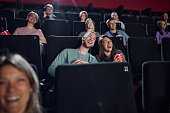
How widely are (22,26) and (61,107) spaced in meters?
0.95

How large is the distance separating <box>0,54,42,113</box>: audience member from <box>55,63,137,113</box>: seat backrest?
6 cm

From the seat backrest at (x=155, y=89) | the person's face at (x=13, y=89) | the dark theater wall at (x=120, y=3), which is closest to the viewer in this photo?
the person's face at (x=13, y=89)

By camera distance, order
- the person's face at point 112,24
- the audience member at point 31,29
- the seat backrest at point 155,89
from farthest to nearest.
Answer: the person's face at point 112,24 → the audience member at point 31,29 → the seat backrest at point 155,89

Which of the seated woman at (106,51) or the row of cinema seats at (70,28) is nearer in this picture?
the seated woman at (106,51)

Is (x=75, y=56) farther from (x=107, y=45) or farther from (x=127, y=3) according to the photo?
(x=127, y=3)

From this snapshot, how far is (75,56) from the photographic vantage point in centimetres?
77

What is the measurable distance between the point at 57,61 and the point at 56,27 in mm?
536

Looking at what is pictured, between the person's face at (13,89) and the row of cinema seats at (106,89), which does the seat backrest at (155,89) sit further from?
the person's face at (13,89)

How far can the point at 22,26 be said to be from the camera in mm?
1177

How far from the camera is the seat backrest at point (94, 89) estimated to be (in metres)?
0.38

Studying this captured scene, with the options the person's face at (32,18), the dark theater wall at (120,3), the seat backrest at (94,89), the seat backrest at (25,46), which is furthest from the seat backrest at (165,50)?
the dark theater wall at (120,3)

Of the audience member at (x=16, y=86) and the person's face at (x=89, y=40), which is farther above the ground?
the person's face at (x=89, y=40)

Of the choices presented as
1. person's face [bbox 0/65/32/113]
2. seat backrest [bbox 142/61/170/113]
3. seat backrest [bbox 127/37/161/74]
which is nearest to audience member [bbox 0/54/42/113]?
person's face [bbox 0/65/32/113]

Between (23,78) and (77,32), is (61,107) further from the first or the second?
(77,32)
